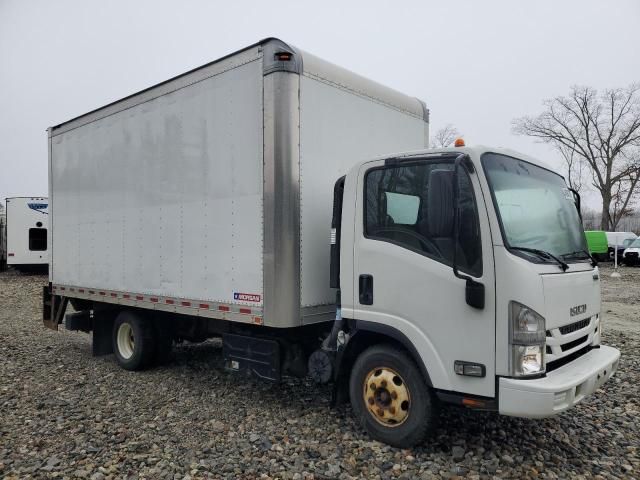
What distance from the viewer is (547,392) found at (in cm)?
337

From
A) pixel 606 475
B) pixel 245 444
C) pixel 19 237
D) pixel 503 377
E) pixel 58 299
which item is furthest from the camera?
pixel 19 237

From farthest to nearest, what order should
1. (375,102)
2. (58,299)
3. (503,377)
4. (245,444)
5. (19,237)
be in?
1. (19,237)
2. (58,299)
3. (375,102)
4. (245,444)
5. (503,377)

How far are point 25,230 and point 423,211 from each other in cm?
2247

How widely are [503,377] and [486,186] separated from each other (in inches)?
54.3

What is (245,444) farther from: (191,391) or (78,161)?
(78,161)

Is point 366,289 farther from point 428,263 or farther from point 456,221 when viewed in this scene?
point 456,221

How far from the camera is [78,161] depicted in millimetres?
7535

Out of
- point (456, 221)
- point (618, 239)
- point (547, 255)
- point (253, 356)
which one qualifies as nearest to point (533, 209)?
point (547, 255)

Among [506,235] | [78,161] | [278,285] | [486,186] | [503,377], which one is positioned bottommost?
[503,377]

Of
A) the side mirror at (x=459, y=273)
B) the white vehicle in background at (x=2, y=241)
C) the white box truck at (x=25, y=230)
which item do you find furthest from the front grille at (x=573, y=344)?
the white vehicle in background at (x=2, y=241)

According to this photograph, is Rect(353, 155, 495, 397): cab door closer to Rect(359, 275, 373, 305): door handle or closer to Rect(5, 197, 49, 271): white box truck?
Rect(359, 275, 373, 305): door handle

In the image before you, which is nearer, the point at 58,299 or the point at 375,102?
the point at 375,102

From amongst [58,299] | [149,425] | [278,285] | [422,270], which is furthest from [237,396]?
[58,299]

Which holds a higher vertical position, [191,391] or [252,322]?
[252,322]
